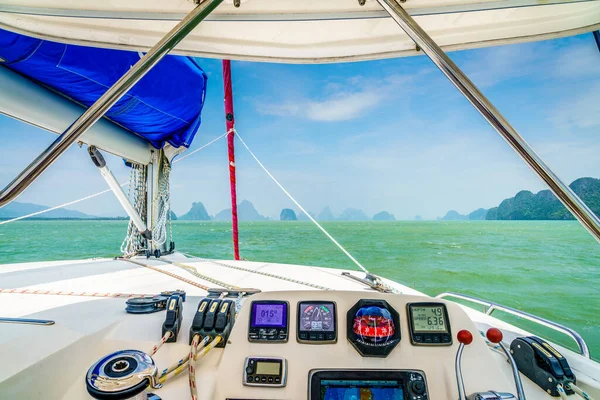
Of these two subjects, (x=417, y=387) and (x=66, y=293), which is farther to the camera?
(x=66, y=293)

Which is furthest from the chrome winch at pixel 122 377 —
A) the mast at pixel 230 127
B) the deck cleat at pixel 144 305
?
the mast at pixel 230 127

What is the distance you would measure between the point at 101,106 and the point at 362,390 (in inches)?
43.3

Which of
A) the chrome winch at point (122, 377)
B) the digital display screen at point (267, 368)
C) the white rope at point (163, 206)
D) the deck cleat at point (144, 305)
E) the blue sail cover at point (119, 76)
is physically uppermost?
the blue sail cover at point (119, 76)

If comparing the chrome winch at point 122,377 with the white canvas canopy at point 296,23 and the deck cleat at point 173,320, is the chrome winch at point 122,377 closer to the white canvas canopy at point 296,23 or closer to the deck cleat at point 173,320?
the deck cleat at point 173,320

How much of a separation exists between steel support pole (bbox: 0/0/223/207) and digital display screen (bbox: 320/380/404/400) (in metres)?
0.99

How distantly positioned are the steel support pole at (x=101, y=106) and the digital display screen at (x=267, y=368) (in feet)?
2.71

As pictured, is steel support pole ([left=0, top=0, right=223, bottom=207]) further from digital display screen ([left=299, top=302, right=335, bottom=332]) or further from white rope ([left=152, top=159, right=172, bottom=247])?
white rope ([left=152, top=159, right=172, bottom=247])

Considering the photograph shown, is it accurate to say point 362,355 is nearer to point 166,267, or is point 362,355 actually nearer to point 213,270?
point 213,270

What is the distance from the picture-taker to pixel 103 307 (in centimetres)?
152

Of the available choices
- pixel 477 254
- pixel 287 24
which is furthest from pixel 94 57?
pixel 477 254

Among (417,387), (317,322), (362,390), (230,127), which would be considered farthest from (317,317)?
(230,127)

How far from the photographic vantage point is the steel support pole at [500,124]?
62 centimetres

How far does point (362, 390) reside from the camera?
94cm

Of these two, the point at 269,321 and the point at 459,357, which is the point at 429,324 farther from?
the point at 269,321
